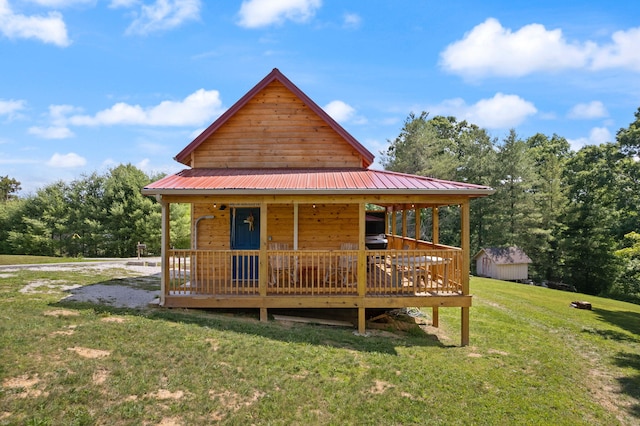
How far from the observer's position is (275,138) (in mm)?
11727

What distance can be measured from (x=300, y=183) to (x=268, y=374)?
4.84 meters

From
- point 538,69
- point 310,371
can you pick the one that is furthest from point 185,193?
point 538,69

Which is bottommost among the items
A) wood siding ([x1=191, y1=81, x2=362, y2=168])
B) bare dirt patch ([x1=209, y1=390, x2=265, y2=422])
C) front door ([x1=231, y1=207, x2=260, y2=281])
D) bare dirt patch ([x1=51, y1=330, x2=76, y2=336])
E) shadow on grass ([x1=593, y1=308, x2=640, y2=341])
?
shadow on grass ([x1=593, y1=308, x2=640, y2=341])

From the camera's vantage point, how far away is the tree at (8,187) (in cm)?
5849

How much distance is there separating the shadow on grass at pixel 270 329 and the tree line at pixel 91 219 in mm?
23575

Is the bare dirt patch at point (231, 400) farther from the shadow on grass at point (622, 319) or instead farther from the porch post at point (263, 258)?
the shadow on grass at point (622, 319)

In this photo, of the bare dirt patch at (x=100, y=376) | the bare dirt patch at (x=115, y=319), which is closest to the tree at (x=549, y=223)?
the bare dirt patch at (x=115, y=319)

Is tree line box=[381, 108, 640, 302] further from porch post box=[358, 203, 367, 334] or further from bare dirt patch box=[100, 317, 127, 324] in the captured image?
bare dirt patch box=[100, 317, 127, 324]

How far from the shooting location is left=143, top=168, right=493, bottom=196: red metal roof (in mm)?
8672

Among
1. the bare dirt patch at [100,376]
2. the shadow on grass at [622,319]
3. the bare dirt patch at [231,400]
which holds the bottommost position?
the shadow on grass at [622,319]

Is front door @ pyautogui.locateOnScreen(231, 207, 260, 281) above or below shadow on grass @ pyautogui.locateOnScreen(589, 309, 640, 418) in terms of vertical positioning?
above

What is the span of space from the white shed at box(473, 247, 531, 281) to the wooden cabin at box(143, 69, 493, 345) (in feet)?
75.2

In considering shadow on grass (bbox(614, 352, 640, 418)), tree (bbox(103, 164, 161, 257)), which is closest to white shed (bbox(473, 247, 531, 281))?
shadow on grass (bbox(614, 352, 640, 418))

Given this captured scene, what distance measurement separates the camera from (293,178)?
10.1m
